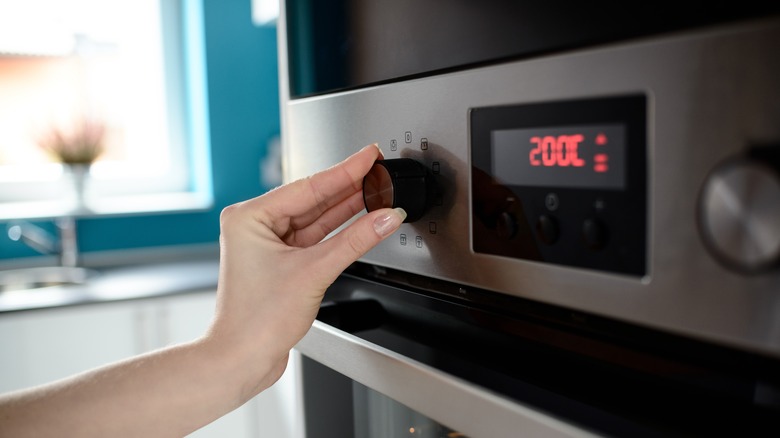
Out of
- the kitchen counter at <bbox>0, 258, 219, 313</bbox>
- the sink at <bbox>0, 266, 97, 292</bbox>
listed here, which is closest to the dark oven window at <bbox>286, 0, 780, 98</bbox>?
the kitchen counter at <bbox>0, 258, 219, 313</bbox>

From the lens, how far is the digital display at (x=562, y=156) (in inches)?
12.7

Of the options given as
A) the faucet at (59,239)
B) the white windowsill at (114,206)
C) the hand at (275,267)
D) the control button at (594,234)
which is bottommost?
the faucet at (59,239)

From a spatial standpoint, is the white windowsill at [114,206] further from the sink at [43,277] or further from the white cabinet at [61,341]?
the white cabinet at [61,341]

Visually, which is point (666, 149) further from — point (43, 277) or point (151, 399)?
point (43, 277)

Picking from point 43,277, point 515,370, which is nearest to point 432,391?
point 515,370

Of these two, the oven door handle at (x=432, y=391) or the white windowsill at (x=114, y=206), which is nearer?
the oven door handle at (x=432, y=391)

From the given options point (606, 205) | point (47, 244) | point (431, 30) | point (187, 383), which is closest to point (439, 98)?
point (431, 30)

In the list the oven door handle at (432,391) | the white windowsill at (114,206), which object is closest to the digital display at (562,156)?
the oven door handle at (432,391)

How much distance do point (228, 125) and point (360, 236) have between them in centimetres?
223

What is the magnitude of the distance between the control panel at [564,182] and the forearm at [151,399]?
0.24m

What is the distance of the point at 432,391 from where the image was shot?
422 millimetres

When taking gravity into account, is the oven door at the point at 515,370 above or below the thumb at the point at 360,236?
below

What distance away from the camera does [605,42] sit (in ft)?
1.07

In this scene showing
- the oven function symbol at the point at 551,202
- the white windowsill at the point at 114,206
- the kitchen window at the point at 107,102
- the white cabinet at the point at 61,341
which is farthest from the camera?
the kitchen window at the point at 107,102
